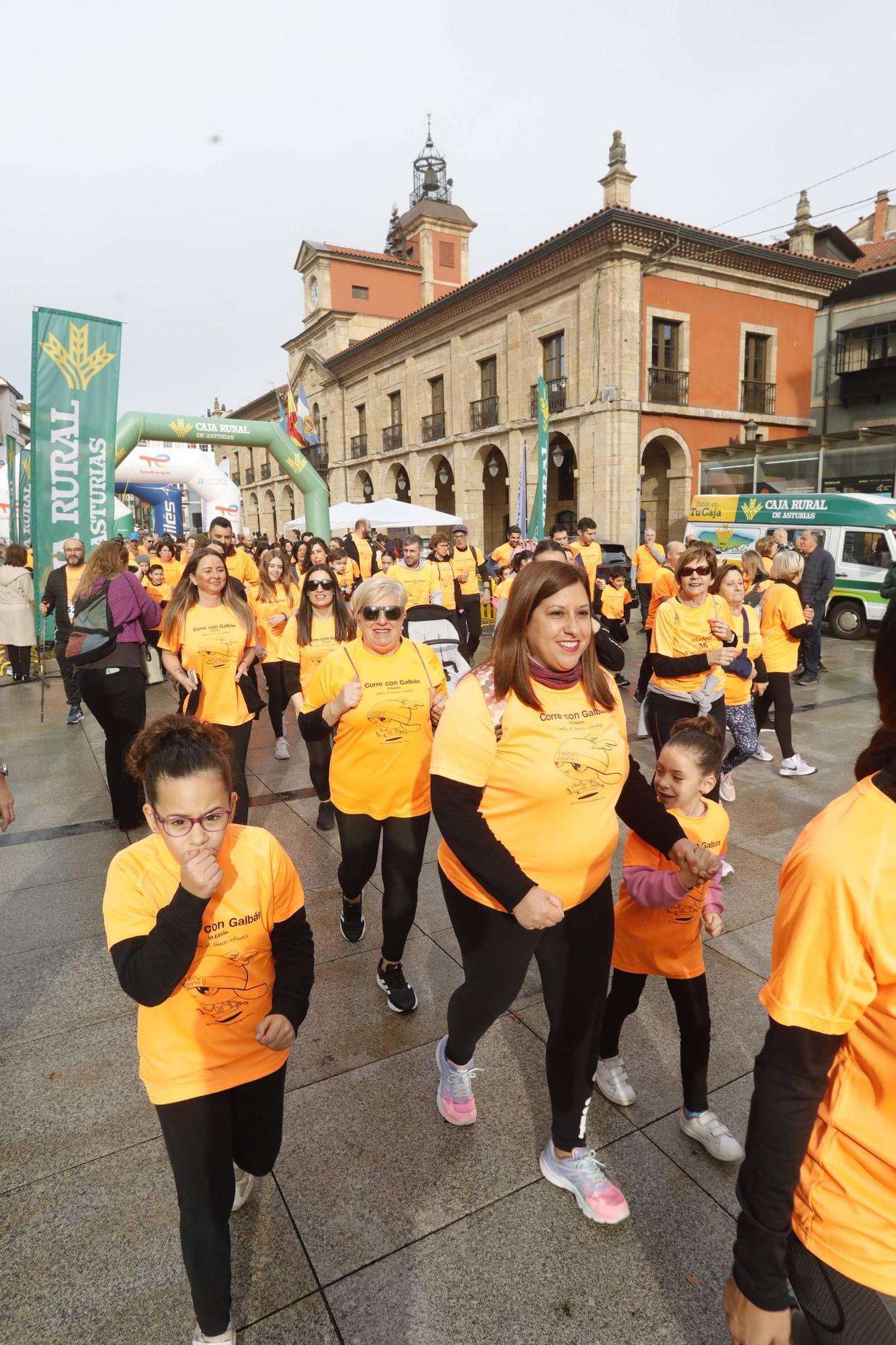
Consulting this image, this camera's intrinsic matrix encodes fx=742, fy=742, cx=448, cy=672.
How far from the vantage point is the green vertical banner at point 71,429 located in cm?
750

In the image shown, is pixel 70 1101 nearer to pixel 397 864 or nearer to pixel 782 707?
pixel 397 864

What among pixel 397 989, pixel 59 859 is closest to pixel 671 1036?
pixel 397 989

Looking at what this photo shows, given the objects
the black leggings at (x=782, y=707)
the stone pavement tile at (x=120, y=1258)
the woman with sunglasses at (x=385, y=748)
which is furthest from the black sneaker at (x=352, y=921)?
the black leggings at (x=782, y=707)

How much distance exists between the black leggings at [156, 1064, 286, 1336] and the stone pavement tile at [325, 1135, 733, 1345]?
40 cm

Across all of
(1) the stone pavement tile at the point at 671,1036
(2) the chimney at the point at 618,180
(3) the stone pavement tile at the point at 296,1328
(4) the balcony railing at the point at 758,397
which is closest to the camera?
(3) the stone pavement tile at the point at 296,1328

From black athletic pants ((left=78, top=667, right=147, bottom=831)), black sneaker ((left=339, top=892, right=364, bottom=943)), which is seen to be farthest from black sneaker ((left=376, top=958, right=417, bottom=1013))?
black athletic pants ((left=78, top=667, right=147, bottom=831))

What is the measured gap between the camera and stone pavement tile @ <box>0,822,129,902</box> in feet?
15.1

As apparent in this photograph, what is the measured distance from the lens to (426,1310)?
194 centimetres

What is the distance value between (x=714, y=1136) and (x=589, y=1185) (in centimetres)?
49

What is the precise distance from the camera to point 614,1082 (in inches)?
104

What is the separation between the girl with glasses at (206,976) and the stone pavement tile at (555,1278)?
1.45 ft

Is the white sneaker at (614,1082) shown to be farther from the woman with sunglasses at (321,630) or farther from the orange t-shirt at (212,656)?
the orange t-shirt at (212,656)

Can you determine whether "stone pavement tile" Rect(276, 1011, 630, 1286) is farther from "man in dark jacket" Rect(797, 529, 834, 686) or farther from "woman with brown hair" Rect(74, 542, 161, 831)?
"man in dark jacket" Rect(797, 529, 834, 686)

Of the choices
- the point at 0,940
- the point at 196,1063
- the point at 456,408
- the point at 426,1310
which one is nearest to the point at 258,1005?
the point at 196,1063
